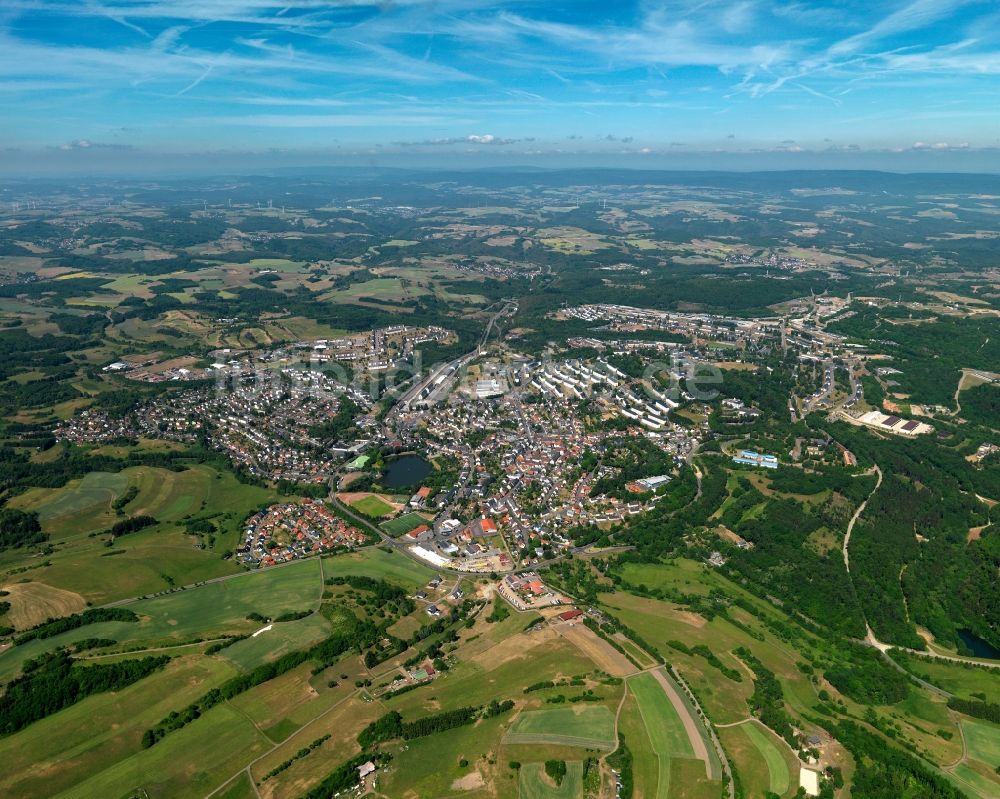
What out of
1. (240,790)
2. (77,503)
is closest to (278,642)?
(240,790)

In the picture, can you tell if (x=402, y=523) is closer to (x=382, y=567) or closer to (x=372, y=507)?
(x=372, y=507)

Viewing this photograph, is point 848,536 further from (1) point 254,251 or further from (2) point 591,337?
(1) point 254,251

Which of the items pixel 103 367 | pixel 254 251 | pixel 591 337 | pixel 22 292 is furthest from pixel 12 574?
pixel 254 251

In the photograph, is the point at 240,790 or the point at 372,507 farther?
the point at 372,507

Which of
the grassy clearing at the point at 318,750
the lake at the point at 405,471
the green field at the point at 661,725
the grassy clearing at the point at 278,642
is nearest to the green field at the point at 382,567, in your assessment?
the grassy clearing at the point at 278,642

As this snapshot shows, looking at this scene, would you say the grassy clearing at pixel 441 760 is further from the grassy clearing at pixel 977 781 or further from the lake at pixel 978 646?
the lake at pixel 978 646

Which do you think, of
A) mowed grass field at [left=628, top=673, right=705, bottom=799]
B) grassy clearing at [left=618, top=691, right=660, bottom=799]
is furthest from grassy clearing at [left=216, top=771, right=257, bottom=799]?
mowed grass field at [left=628, top=673, right=705, bottom=799]
